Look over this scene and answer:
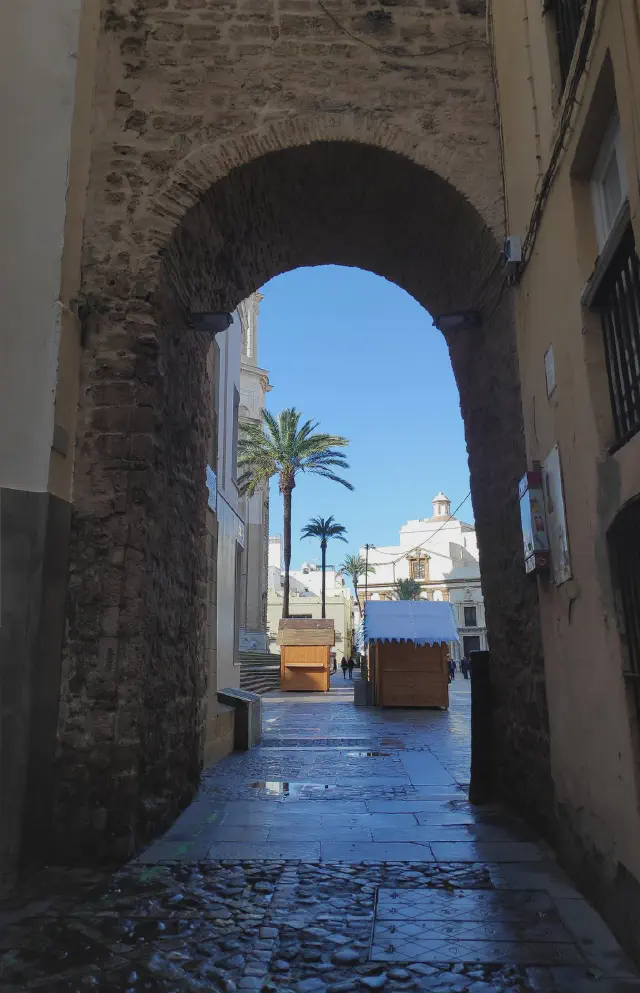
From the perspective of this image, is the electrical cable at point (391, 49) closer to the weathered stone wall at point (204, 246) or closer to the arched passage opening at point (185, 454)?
the weathered stone wall at point (204, 246)

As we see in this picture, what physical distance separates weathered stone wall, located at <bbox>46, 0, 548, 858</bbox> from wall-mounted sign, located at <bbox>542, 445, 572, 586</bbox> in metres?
0.88

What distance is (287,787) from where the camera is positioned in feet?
21.4

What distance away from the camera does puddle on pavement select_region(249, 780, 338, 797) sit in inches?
248

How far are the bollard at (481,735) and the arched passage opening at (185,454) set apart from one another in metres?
0.11

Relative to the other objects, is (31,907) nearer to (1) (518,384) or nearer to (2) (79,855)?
(2) (79,855)

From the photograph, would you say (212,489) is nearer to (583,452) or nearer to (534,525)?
(534,525)

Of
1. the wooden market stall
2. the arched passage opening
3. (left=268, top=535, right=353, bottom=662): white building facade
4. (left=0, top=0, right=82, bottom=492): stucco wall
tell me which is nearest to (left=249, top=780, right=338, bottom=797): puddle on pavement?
the arched passage opening

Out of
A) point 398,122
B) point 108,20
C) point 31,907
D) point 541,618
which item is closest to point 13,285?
point 108,20

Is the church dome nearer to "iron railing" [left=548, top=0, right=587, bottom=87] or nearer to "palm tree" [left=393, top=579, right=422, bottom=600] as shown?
"palm tree" [left=393, top=579, right=422, bottom=600]

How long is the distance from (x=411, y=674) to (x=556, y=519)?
38.6ft

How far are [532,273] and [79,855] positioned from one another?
4818 mm

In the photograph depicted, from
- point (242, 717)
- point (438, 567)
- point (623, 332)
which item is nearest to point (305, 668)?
point (242, 717)

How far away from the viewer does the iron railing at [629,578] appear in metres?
3.16

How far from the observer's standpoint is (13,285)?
491 centimetres
